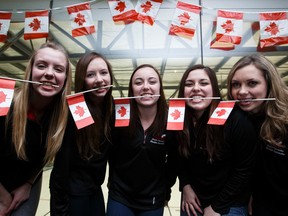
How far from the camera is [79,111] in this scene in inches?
62.3

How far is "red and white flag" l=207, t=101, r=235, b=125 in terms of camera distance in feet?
5.37

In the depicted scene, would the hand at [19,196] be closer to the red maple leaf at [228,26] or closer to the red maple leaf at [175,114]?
the red maple leaf at [175,114]

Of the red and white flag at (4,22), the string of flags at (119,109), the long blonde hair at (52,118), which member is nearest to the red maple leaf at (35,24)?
the red and white flag at (4,22)

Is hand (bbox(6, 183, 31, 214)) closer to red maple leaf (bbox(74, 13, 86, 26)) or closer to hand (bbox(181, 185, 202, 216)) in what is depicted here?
hand (bbox(181, 185, 202, 216))

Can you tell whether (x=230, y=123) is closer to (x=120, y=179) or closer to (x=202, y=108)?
(x=202, y=108)

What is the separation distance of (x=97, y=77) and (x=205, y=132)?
3.11 ft

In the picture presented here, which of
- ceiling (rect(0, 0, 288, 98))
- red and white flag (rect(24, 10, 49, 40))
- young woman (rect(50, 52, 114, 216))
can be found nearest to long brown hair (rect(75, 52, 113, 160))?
young woman (rect(50, 52, 114, 216))

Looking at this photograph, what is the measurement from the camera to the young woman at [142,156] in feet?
6.11

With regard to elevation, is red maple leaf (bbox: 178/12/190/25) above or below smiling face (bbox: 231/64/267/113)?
above

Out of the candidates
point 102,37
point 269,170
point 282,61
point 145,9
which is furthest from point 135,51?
point 269,170

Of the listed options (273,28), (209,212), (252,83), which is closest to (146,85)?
(252,83)

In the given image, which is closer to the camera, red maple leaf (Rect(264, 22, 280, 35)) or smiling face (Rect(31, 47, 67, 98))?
smiling face (Rect(31, 47, 67, 98))

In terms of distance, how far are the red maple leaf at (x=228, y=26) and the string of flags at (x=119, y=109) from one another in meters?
1.61

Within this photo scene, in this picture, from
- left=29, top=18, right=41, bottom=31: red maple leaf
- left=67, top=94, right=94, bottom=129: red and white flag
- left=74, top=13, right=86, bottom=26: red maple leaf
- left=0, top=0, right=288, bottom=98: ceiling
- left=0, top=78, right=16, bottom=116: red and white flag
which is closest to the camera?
left=0, top=78, right=16, bottom=116: red and white flag
